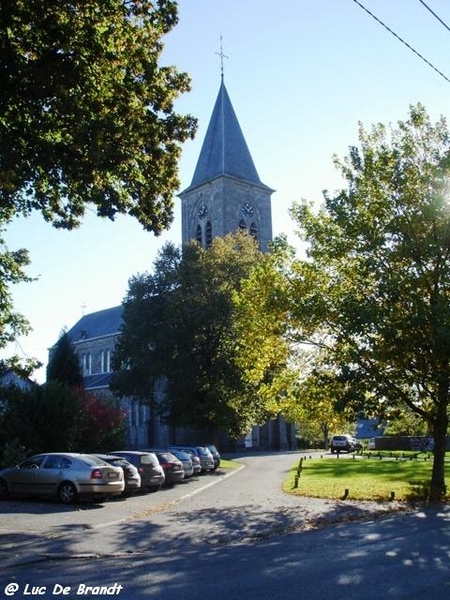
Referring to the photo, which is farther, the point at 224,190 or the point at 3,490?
the point at 224,190

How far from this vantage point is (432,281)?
1859 cm

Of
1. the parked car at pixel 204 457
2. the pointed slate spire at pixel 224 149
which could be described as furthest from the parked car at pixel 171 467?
the pointed slate spire at pixel 224 149

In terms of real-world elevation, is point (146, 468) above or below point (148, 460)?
below

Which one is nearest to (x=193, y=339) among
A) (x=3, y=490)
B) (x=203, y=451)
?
(x=203, y=451)

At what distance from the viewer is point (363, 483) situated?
2319 centimetres

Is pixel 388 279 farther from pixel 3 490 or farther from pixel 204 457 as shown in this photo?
pixel 204 457

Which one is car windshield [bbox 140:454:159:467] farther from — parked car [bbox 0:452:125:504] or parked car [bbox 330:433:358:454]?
parked car [bbox 330:433:358:454]

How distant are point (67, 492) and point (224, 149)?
52.9 meters

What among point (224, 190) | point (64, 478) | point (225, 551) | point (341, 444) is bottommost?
point (341, 444)

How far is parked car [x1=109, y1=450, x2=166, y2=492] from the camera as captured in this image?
Result: 20.7m

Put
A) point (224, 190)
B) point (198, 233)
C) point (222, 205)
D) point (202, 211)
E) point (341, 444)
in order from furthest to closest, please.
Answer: point (198, 233) < point (202, 211) < point (224, 190) < point (222, 205) < point (341, 444)

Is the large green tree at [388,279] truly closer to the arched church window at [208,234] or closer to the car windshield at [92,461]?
the car windshield at [92,461]

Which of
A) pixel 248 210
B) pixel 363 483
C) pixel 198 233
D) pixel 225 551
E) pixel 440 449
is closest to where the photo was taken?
pixel 225 551

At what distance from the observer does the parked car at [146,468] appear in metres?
20.7
